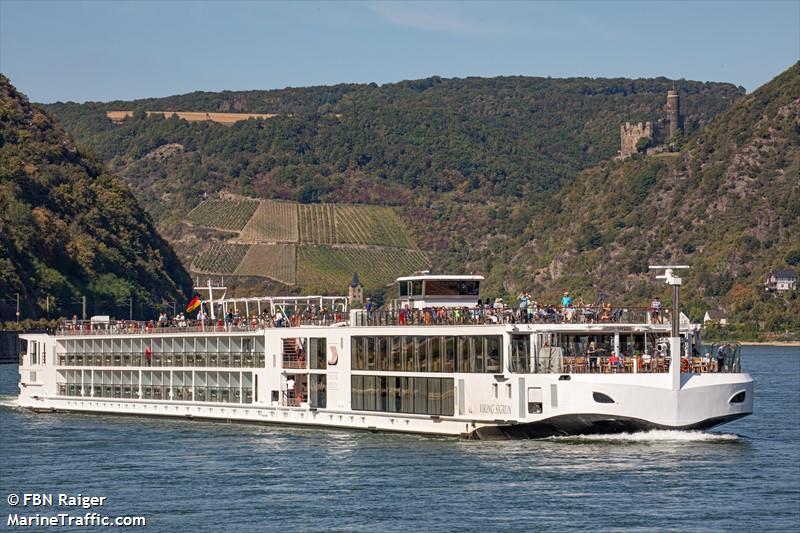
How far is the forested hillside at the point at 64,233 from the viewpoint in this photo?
14500cm

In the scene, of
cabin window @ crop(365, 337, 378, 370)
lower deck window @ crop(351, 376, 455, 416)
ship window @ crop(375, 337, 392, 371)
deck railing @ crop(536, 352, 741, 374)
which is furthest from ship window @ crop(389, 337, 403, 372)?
deck railing @ crop(536, 352, 741, 374)

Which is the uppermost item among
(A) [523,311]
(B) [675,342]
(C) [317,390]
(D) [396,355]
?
(A) [523,311]

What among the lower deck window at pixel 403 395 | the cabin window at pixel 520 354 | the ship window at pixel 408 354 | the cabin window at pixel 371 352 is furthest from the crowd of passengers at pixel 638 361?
the cabin window at pixel 371 352

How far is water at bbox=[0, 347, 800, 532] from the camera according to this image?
36.3 meters

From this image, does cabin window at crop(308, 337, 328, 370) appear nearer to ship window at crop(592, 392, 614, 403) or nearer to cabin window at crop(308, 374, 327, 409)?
cabin window at crop(308, 374, 327, 409)

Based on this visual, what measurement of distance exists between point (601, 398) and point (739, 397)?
425 cm

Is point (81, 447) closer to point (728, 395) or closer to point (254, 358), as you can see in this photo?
point (254, 358)

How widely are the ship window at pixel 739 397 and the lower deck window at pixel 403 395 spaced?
27.4ft

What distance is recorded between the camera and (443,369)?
4859cm

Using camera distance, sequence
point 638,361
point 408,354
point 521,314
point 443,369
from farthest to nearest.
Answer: point 408,354
point 443,369
point 521,314
point 638,361

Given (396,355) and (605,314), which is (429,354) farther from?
(605,314)

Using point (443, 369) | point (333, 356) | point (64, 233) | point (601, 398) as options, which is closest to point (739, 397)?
point (601, 398)

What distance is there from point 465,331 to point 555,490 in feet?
31.3

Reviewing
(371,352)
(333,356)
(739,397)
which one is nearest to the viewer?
(739,397)
